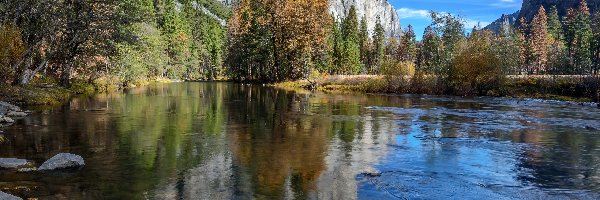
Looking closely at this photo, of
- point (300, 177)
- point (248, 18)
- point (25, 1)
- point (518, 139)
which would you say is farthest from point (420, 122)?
point (248, 18)

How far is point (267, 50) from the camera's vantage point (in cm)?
9744

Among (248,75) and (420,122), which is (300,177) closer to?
(420,122)

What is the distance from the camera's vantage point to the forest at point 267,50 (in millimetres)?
46031

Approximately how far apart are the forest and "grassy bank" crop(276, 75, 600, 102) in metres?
0.14

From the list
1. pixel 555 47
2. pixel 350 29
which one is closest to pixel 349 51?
pixel 350 29

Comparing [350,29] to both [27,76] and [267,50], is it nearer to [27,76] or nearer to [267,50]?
Answer: [267,50]

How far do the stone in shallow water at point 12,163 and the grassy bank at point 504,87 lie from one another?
55.1m

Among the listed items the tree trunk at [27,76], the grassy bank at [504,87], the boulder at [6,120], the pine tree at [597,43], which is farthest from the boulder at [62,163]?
the pine tree at [597,43]

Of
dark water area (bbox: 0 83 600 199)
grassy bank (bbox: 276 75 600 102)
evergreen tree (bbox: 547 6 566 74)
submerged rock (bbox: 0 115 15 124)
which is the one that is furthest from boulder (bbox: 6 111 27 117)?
evergreen tree (bbox: 547 6 566 74)

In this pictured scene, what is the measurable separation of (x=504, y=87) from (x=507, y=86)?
26.3 inches

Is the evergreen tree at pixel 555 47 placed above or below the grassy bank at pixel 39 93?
above

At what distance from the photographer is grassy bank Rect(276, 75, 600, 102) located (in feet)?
187

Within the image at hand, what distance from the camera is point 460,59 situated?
64125mm

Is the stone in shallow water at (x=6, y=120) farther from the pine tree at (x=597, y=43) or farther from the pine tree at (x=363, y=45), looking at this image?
the pine tree at (x=363, y=45)
